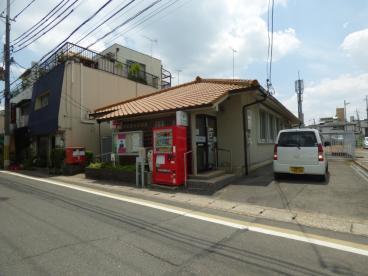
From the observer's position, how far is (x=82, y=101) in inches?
676

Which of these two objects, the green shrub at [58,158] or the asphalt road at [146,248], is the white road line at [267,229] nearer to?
the asphalt road at [146,248]

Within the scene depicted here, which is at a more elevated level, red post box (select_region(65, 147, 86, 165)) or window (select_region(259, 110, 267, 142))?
window (select_region(259, 110, 267, 142))

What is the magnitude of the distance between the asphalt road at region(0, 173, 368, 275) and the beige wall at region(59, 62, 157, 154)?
1038 cm

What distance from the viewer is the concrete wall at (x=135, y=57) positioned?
2409 centimetres

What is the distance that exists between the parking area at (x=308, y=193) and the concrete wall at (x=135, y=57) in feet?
55.3

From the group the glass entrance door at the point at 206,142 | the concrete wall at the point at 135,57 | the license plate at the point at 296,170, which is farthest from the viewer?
the concrete wall at the point at 135,57

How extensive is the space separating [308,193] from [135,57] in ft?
68.2

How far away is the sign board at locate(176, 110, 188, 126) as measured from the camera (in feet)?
33.4

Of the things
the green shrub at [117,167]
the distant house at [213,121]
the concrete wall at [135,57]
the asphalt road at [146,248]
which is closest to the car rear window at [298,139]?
the distant house at [213,121]

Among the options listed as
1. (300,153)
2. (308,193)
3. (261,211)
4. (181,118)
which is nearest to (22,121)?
(181,118)

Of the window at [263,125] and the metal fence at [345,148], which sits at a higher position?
the window at [263,125]

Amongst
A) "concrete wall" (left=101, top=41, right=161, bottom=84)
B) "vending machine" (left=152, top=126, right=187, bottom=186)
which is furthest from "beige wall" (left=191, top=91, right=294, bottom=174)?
"concrete wall" (left=101, top=41, right=161, bottom=84)

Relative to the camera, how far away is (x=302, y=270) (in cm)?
383

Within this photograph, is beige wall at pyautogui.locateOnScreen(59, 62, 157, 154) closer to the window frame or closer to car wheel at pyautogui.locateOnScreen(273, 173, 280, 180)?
the window frame
